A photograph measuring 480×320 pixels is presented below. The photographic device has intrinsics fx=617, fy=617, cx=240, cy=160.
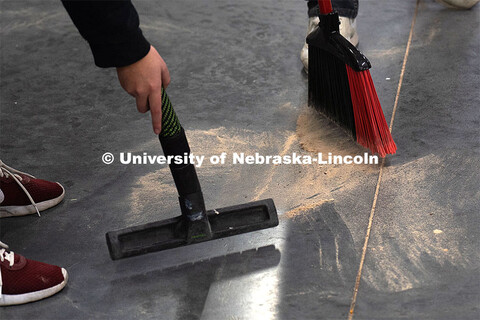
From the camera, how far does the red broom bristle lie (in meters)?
1.56

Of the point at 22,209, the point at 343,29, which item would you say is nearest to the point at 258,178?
the point at 22,209

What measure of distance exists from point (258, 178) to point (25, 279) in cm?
62

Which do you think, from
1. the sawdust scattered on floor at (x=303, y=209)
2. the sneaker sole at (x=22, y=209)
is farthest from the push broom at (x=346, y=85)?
the sneaker sole at (x=22, y=209)

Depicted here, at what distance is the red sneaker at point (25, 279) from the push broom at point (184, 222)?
0.41 feet

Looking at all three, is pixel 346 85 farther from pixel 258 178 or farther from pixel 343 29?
pixel 343 29

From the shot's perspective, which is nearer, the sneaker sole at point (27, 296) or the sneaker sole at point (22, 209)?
the sneaker sole at point (27, 296)

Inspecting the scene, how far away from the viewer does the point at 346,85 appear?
1.63 meters

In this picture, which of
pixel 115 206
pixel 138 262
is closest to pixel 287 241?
pixel 138 262

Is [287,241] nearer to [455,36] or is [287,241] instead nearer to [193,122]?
[193,122]

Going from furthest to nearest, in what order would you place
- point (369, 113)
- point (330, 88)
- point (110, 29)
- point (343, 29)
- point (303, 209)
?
point (343, 29)
point (330, 88)
point (369, 113)
point (303, 209)
point (110, 29)

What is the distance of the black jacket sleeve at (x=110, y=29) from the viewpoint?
969 millimetres

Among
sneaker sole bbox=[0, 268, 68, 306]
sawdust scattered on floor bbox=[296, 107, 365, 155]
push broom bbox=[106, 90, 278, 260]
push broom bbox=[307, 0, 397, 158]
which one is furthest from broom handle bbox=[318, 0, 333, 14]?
sneaker sole bbox=[0, 268, 68, 306]

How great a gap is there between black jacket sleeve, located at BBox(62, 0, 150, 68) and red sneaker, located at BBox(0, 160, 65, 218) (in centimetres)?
59

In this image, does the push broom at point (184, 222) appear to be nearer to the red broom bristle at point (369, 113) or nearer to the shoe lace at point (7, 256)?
the shoe lace at point (7, 256)
